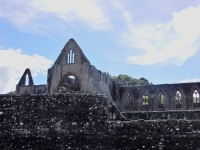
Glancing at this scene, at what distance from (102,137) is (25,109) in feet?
12.8

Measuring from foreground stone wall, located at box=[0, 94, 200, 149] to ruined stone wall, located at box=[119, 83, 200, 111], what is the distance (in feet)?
129

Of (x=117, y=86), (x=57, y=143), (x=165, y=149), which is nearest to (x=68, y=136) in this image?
(x=57, y=143)

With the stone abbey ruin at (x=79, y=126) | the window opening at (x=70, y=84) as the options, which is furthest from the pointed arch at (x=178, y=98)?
the stone abbey ruin at (x=79, y=126)

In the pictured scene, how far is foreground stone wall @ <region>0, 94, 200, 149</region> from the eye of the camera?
12195mm

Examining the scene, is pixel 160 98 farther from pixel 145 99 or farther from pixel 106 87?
pixel 106 87

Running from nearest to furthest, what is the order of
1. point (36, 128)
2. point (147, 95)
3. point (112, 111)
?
point (36, 128) → point (112, 111) → point (147, 95)

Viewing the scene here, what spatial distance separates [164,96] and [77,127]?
40.6 m

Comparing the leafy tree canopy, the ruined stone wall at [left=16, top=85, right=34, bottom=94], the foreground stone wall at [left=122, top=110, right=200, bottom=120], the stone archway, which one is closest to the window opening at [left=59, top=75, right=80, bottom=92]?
the stone archway

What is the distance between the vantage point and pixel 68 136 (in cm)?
1312

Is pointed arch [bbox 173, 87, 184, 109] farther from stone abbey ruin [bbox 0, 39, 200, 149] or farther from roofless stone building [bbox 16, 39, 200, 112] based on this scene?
stone abbey ruin [bbox 0, 39, 200, 149]

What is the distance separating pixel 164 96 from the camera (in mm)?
52000

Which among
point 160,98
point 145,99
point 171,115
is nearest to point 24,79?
point 145,99

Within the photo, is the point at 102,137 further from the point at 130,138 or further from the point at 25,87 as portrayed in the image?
the point at 25,87

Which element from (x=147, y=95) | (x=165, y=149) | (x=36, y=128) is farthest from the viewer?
(x=147, y=95)
